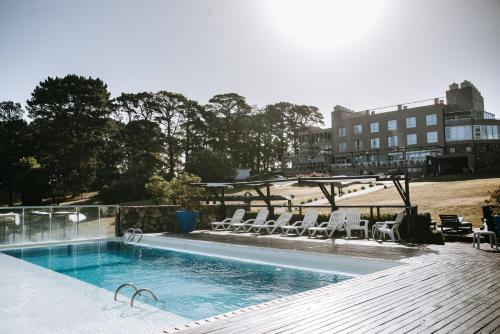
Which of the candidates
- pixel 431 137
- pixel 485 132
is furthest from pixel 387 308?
pixel 485 132

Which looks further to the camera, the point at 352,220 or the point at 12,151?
the point at 12,151

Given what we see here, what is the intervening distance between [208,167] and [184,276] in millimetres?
28439

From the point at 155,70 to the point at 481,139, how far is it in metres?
41.1

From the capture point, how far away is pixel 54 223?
14.7 meters

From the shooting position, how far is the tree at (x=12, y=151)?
38344 millimetres

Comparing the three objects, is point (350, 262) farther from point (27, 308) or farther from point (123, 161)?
point (123, 161)

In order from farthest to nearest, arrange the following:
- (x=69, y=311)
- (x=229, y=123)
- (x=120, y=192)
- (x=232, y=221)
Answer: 1. (x=229, y=123)
2. (x=120, y=192)
3. (x=232, y=221)
4. (x=69, y=311)

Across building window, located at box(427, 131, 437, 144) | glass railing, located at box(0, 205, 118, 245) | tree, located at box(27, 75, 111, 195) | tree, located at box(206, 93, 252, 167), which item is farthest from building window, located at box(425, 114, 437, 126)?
glass railing, located at box(0, 205, 118, 245)

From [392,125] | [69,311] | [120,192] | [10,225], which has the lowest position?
[69,311]

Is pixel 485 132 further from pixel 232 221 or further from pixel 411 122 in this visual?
pixel 232 221

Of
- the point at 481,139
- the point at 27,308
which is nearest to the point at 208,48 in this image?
the point at 27,308

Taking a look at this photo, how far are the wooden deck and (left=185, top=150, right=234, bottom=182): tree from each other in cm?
3161

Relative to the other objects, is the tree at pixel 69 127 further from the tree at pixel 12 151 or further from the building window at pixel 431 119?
the building window at pixel 431 119

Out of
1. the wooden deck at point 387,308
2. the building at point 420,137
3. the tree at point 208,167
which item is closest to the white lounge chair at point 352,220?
the wooden deck at point 387,308
